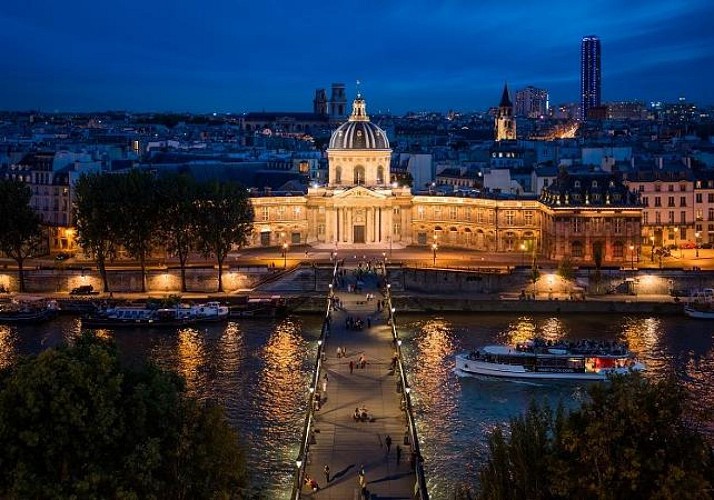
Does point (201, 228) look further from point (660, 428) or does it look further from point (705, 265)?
point (660, 428)

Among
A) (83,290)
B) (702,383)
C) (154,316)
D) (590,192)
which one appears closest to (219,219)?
(83,290)

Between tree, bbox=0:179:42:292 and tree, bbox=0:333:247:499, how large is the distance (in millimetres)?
55969

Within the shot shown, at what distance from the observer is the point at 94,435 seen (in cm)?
2895

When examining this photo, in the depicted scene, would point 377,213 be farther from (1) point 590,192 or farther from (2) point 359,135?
(1) point 590,192

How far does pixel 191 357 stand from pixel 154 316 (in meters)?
11.5

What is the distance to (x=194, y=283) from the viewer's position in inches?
3430

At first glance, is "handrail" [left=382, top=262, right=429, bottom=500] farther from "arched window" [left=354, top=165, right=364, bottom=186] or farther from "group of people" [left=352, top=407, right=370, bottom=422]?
"arched window" [left=354, top=165, right=364, bottom=186]

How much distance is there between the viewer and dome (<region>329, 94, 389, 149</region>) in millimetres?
105688

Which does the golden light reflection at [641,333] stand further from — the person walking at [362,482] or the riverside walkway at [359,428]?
the person walking at [362,482]

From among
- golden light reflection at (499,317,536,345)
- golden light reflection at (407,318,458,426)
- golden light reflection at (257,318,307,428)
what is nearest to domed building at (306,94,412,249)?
golden light reflection at (499,317,536,345)

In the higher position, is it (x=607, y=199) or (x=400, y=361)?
(x=607, y=199)

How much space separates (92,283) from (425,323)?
25422 millimetres

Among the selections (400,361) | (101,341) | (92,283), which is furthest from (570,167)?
(101,341)

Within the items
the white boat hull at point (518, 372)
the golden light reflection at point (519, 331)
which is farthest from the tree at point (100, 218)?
the white boat hull at point (518, 372)
